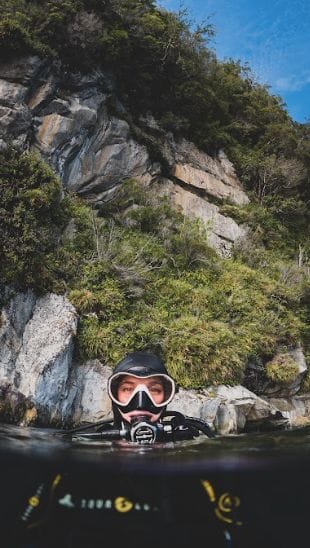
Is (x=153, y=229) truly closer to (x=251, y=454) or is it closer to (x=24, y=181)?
(x=24, y=181)

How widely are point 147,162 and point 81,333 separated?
9.43 m

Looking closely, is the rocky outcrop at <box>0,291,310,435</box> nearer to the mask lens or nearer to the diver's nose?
the mask lens

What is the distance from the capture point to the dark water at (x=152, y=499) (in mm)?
2281

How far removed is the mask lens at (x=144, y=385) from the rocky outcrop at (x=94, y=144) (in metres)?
8.57

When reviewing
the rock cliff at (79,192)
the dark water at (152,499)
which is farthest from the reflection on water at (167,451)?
the rock cliff at (79,192)

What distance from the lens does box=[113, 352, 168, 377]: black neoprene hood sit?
422cm

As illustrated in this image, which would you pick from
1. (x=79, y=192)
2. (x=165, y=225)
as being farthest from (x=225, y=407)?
(x=79, y=192)

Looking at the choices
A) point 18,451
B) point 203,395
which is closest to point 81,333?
point 203,395

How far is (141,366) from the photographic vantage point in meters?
4.29

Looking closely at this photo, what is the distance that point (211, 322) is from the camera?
10812 millimetres

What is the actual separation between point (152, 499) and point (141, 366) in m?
1.85

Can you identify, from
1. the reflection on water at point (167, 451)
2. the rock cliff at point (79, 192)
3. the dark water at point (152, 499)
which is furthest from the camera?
the rock cliff at point (79, 192)

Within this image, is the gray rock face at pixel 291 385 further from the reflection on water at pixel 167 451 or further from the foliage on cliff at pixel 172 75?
the foliage on cliff at pixel 172 75

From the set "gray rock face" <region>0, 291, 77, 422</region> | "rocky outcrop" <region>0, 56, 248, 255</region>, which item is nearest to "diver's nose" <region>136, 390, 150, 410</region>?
"gray rock face" <region>0, 291, 77, 422</region>
